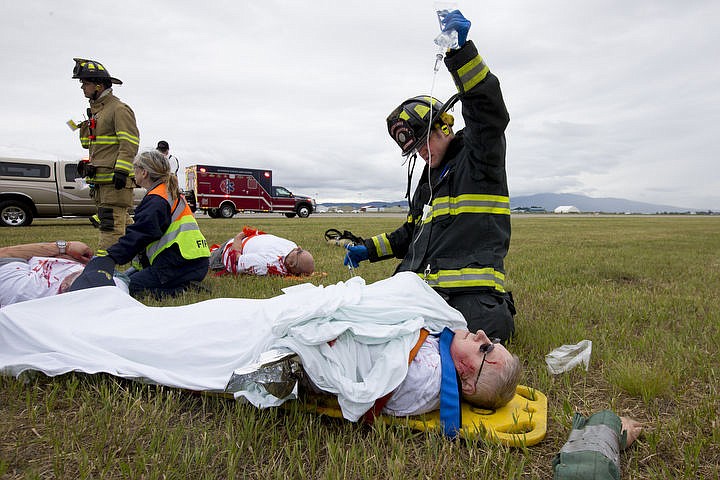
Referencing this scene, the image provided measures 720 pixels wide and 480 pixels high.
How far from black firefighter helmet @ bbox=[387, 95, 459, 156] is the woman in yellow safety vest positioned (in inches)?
101

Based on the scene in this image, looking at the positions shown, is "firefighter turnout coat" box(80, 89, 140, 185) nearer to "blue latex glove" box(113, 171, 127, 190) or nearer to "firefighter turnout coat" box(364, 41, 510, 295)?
"blue latex glove" box(113, 171, 127, 190)

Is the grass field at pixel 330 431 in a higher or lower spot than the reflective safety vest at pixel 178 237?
lower

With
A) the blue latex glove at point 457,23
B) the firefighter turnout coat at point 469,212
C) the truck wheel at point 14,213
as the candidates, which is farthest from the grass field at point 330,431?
the truck wheel at point 14,213

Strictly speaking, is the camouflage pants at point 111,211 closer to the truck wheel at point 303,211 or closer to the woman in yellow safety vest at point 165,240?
the woman in yellow safety vest at point 165,240

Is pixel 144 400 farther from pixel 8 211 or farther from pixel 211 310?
pixel 8 211

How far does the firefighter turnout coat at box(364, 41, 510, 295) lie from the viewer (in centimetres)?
285

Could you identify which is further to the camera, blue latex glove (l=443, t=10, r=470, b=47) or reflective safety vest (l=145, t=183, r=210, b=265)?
reflective safety vest (l=145, t=183, r=210, b=265)

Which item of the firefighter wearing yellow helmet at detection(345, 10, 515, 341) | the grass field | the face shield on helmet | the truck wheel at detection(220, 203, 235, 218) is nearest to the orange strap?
the grass field

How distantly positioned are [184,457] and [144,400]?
635mm

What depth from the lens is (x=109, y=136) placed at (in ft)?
20.4

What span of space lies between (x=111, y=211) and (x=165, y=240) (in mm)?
2086

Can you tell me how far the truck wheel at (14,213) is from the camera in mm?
14172

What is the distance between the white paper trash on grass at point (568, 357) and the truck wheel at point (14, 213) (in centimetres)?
1730

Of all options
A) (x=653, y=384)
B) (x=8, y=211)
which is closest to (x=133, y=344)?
(x=653, y=384)
